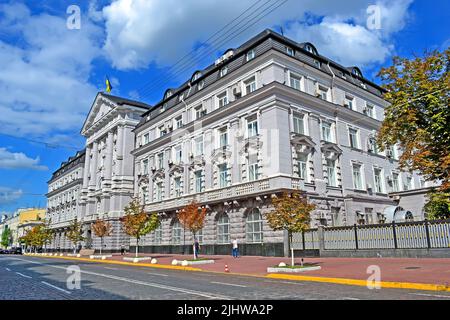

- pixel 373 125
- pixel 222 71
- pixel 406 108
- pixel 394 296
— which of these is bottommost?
pixel 394 296

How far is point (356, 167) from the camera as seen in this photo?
3606 centimetres

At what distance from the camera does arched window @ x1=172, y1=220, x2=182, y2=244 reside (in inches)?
1499

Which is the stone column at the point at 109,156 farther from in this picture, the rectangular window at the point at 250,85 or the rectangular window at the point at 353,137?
the rectangular window at the point at 353,137

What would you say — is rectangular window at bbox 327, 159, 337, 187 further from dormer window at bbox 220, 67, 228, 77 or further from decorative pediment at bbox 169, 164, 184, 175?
decorative pediment at bbox 169, 164, 184, 175

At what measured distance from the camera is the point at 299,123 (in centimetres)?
3147

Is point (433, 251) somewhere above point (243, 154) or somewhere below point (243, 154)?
below

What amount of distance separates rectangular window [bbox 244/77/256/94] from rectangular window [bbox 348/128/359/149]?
11.6 metres

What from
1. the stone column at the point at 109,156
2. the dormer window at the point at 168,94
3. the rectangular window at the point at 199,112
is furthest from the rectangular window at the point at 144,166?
the rectangular window at the point at 199,112

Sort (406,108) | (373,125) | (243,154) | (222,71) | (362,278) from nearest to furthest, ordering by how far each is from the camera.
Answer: (362,278) → (406,108) → (243,154) → (222,71) → (373,125)

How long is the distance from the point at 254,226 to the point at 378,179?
17.1 metres

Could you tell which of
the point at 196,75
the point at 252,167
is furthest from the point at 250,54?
the point at 252,167
